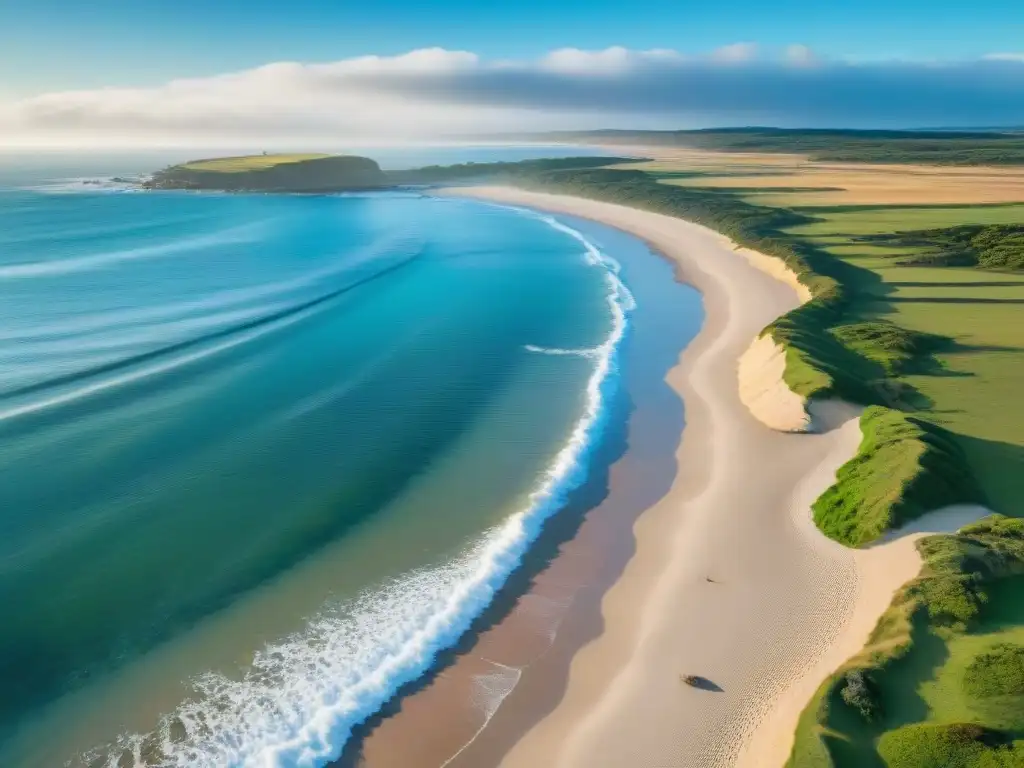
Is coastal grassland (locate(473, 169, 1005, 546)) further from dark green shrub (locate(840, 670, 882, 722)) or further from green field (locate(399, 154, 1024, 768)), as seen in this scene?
dark green shrub (locate(840, 670, 882, 722))

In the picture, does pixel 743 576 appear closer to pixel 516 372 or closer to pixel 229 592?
pixel 229 592

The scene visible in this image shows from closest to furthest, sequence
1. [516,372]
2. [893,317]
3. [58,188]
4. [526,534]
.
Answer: [526,534], [516,372], [893,317], [58,188]

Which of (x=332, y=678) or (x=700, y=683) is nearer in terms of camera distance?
(x=700, y=683)

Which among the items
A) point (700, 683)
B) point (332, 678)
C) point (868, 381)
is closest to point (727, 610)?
point (700, 683)

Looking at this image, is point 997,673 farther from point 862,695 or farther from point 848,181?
point 848,181

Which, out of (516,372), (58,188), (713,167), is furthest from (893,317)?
(58,188)

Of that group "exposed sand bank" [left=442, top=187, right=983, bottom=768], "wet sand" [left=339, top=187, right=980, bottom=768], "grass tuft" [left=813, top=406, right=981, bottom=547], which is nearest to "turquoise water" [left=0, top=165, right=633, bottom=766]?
"wet sand" [left=339, top=187, right=980, bottom=768]
